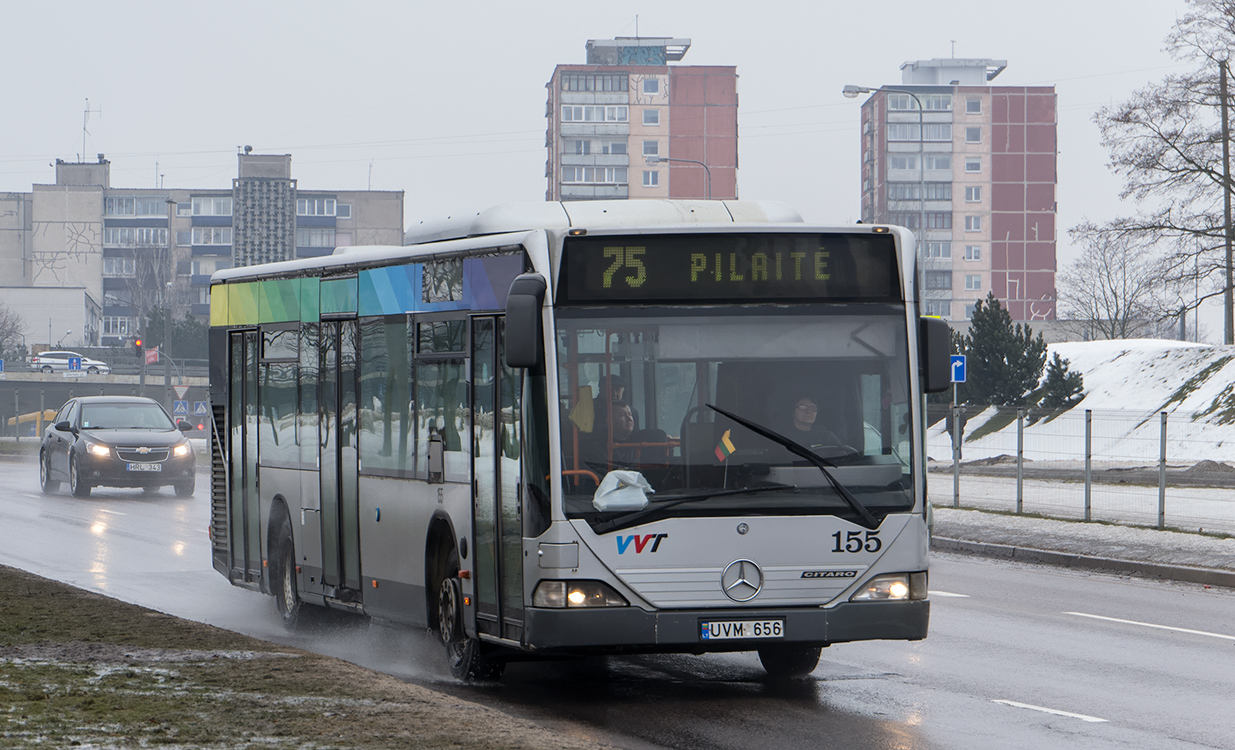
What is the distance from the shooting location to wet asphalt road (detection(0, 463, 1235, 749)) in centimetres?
822

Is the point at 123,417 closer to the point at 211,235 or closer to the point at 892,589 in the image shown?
the point at 892,589

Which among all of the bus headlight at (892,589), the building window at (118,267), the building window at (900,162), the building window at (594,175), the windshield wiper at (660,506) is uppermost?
the building window at (900,162)

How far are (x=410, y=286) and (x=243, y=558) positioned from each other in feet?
14.3

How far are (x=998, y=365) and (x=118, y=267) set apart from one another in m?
136

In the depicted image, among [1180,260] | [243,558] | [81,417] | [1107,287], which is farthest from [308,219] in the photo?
[243,558]

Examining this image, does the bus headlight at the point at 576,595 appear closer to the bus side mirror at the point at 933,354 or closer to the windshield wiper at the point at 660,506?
the windshield wiper at the point at 660,506

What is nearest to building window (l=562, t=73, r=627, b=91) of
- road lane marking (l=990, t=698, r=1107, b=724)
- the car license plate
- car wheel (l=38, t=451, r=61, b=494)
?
car wheel (l=38, t=451, r=61, b=494)

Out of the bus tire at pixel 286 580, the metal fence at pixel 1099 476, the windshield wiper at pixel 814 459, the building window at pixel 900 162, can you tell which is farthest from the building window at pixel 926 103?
the windshield wiper at pixel 814 459

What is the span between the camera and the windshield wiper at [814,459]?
28.3 feet

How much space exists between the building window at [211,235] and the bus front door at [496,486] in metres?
163

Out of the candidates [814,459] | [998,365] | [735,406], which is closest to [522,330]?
[735,406]

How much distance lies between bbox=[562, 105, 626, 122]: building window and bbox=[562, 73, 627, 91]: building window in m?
1.72

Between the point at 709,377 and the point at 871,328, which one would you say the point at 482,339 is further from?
the point at 871,328

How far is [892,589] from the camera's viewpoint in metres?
8.84
